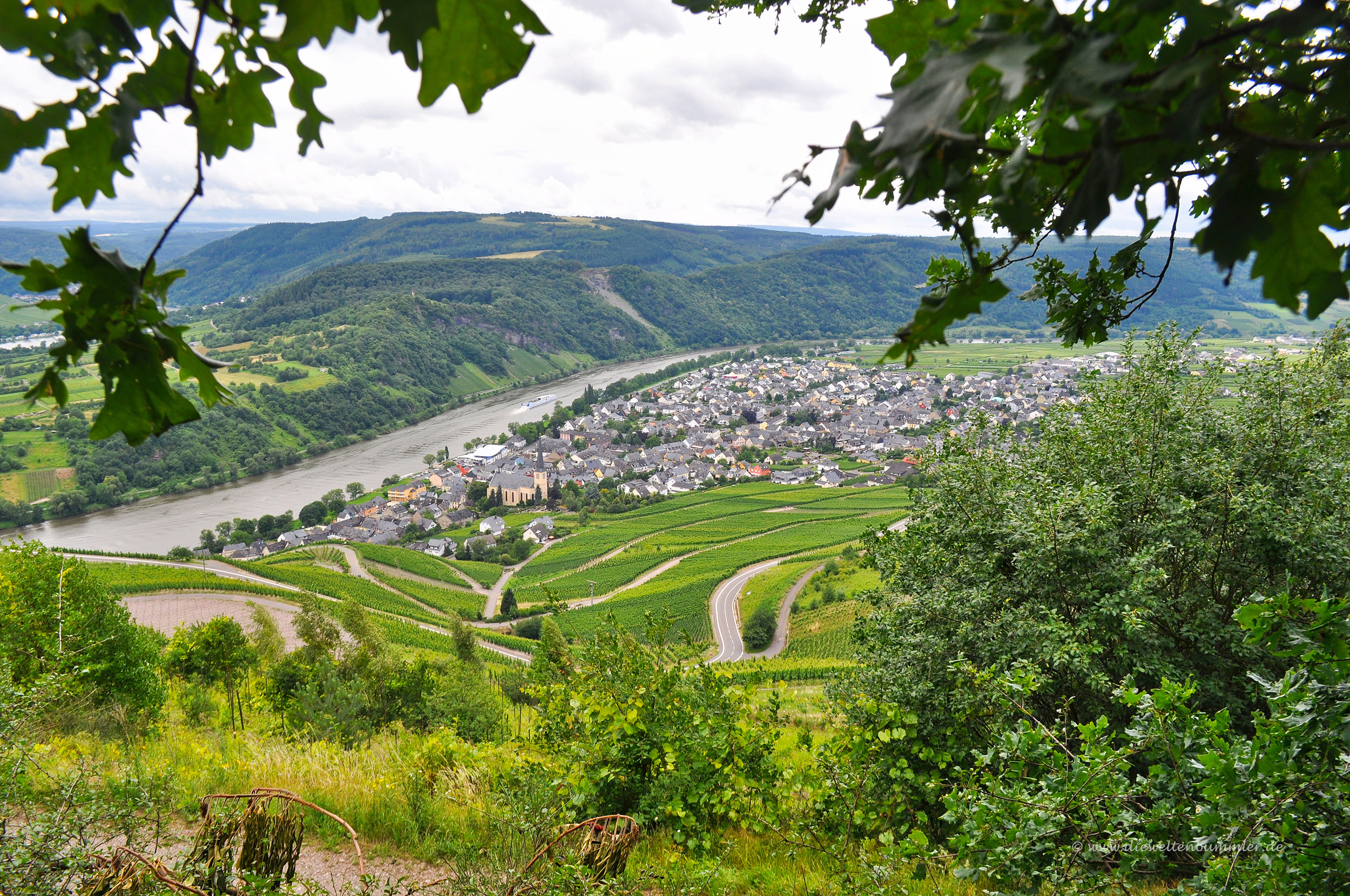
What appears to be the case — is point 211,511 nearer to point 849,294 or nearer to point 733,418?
point 733,418

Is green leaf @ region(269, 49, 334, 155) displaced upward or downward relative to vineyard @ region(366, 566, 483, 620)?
upward

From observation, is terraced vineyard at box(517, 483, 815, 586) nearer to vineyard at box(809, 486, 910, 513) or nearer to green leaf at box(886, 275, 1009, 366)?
vineyard at box(809, 486, 910, 513)

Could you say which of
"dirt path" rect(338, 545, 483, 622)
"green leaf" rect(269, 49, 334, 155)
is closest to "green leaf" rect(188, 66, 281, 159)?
"green leaf" rect(269, 49, 334, 155)

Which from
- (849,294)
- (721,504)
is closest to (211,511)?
(721,504)

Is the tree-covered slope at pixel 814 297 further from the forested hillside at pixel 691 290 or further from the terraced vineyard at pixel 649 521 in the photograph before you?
the terraced vineyard at pixel 649 521

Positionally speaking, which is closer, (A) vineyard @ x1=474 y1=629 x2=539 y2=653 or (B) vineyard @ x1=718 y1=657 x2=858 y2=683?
(B) vineyard @ x1=718 y1=657 x2=858 y2=683

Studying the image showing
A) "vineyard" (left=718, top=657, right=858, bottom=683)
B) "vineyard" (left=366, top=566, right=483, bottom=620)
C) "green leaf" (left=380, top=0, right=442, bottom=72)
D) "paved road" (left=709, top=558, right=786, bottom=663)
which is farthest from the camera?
"vineyard" (left=366, top=566, right=483, bottom=620)

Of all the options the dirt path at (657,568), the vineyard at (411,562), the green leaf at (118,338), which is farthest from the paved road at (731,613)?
the green leaf at (118,338)
